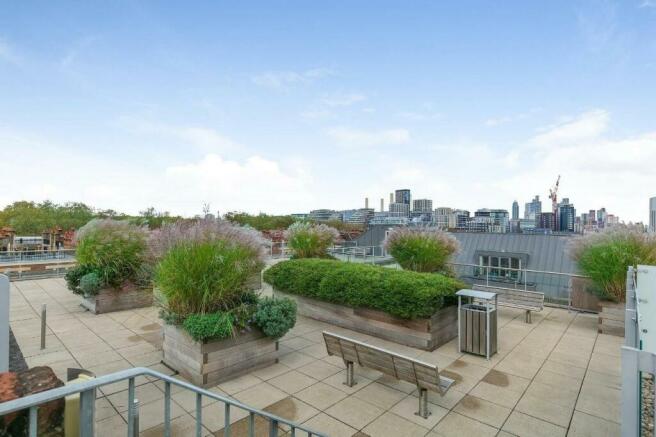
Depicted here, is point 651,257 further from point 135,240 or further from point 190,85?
point 190,85

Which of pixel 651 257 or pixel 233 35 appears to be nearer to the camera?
pixel 651 257

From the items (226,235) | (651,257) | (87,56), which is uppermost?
(87,56)

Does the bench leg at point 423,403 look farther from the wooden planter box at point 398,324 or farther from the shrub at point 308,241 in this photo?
the shrub at point 308,241

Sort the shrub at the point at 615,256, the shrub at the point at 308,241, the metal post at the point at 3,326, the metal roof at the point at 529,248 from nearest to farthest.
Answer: the metal post at the point at 3,326
the shrub at the point at 615,256
the shrub at the point at 308,241
the metal roof at the point at 529,248

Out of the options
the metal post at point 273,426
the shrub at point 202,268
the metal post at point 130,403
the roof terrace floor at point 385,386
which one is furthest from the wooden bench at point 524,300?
the metal post at point 130,403

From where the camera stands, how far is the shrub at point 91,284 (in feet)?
25.7

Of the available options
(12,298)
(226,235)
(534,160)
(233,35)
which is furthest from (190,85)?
(534,160)

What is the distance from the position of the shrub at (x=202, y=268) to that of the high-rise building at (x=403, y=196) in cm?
11358

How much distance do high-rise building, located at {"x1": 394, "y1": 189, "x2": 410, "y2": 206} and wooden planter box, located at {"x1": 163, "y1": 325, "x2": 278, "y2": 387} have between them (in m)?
114

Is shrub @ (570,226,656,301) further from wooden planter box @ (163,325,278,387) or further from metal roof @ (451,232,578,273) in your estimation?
metal roof @ (451,232,578,273)

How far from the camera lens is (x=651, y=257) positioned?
6.68 m

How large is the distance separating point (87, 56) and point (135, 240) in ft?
21.5

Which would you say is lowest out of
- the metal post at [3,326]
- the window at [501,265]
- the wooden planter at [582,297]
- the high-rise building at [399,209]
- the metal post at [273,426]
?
the window at [501,265]

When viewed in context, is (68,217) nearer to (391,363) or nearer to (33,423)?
(391,363)
